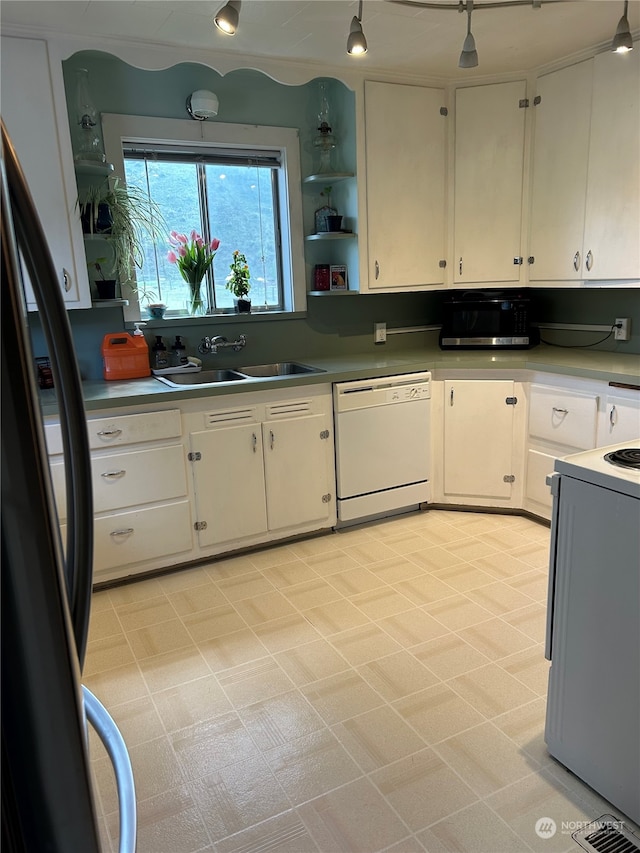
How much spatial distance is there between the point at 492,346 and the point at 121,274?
216 centimetres

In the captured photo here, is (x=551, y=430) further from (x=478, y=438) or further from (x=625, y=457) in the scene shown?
(x=625, y=457)

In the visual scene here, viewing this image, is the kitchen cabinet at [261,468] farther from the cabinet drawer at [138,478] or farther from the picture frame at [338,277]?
the picture frame at [338,277]

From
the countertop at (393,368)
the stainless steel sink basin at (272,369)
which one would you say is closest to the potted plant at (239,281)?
the stainless steel sink basin at (272,369)

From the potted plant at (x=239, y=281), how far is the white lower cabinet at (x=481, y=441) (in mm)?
1221

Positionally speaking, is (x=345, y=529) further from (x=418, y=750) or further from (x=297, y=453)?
(x=418, y=750)

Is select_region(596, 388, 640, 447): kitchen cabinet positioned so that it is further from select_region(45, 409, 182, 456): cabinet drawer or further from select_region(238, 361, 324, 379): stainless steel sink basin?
select_region(45, 409, 182, 456): cabinet drawer

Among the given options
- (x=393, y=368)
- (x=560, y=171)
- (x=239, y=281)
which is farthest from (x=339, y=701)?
(x=560, y=171)

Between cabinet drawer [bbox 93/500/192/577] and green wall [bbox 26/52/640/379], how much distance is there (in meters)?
0.83

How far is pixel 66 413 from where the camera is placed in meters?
0.58

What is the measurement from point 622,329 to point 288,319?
1883mm

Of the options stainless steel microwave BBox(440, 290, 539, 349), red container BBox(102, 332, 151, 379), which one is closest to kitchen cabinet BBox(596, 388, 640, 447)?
stainless steel microwave BBox(440, 290, 539, 349)

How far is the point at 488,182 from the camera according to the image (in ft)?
11.5

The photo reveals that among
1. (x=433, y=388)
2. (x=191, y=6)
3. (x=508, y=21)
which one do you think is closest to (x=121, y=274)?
(x=191, y=6)

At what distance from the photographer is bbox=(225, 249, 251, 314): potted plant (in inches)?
138
